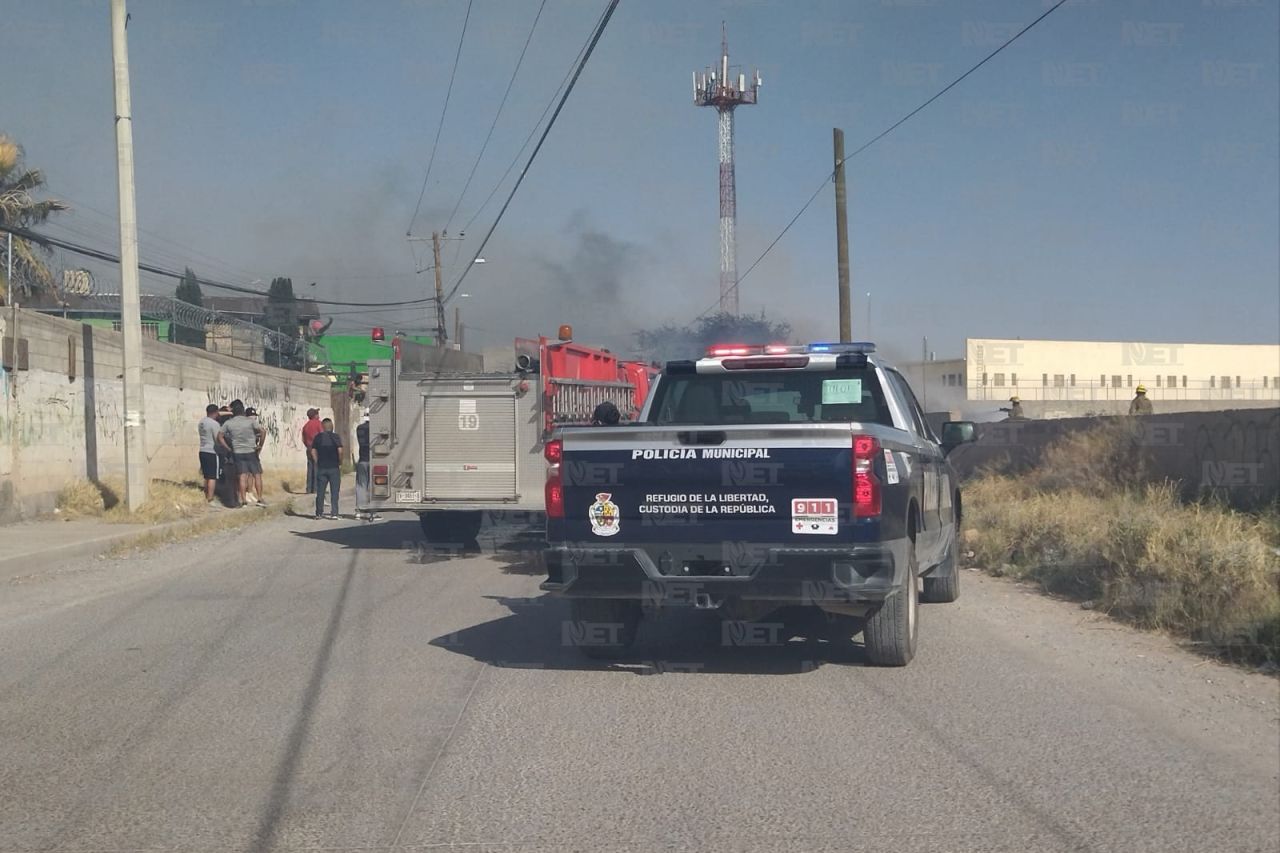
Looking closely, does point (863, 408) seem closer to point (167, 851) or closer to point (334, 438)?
point (167, 851)

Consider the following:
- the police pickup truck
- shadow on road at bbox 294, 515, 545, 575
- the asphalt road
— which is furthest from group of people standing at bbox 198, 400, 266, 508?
the police pickup truck

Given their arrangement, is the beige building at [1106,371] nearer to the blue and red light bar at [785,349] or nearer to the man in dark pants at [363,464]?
the man in dark pants at [363,464]

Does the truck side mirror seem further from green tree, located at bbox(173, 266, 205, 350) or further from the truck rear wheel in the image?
green tree, located at bbox(173, 266, 205, 350)

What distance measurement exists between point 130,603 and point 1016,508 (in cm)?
1029

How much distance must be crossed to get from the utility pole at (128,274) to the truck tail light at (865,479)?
13580 millimetres

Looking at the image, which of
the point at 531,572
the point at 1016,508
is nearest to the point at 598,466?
the point at 531,572

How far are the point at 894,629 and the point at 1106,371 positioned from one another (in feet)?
165

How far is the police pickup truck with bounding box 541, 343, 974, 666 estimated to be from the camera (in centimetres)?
668

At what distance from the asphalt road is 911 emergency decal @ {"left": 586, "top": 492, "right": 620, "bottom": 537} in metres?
0.98

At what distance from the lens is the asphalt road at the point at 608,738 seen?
4770mm

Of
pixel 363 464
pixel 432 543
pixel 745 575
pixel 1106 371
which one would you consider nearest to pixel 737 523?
pixel 745 575

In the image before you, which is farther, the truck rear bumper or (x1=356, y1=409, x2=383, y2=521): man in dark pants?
(x1=356, y1=409, x2=383, y2=521): man in dark pants

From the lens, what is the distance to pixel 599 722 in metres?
6.33

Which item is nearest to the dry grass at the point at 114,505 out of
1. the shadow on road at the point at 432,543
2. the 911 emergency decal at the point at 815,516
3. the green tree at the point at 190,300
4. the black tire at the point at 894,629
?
the shadow on road at the point at 432,543
